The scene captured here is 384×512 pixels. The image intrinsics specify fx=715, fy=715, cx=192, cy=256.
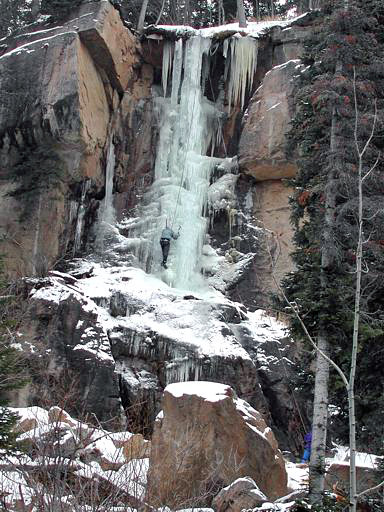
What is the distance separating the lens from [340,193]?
10320 mm

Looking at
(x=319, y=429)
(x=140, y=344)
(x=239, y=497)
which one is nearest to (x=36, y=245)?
(x=140, y=344)

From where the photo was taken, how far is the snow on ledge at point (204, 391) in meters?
9.98

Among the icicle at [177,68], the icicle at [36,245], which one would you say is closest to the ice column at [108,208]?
the icicle at [36,245]

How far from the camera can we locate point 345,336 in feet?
30.9

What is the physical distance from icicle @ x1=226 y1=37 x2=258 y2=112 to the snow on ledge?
52.9 feet

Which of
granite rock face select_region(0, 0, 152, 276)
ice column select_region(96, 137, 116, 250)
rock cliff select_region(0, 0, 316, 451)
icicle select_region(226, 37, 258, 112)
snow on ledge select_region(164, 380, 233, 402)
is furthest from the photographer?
icicle select_region(226, 37, 258, 112)

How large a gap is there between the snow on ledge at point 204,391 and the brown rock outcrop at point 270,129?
1238 cm

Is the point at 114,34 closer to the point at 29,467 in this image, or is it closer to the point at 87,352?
the point at 87,352

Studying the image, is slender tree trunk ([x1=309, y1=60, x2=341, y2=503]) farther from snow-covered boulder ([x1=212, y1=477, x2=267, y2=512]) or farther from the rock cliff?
the rock cliff

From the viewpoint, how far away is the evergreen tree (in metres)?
9.52

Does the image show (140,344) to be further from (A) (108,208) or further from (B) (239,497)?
(B) (239,497)

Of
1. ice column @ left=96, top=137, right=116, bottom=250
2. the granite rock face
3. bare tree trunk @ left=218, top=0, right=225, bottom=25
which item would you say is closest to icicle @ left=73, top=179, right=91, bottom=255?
the granite rock face

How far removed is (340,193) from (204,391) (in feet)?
11.3

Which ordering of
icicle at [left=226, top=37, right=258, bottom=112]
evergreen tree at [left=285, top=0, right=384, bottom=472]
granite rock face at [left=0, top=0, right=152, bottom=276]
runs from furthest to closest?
icicle at [left=226, top=37, right=258, bottom=112] → granite rock face at [left=0, top=0, right=152, bottom=276] → evergreen tree at [left=285, top=0, right=384, bottom=472]
